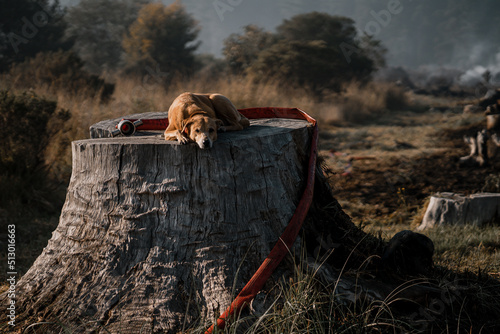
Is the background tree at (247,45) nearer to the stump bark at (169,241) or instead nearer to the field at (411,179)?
A: the field at (411,179)

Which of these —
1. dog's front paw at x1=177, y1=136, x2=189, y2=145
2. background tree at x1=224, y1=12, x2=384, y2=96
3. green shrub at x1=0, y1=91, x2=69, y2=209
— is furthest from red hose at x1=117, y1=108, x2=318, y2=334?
background tree at x1=224, y1=12, x2=384, y2=96

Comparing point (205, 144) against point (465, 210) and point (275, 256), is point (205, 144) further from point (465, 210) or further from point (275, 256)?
point (465, 210)

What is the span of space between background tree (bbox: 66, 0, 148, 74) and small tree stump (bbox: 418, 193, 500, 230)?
25033mm

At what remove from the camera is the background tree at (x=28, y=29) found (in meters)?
17.3

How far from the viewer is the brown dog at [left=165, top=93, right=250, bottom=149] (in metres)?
2.19

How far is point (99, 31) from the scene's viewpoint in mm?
27531

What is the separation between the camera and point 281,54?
62.1 feet

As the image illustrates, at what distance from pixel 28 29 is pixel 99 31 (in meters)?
8.60

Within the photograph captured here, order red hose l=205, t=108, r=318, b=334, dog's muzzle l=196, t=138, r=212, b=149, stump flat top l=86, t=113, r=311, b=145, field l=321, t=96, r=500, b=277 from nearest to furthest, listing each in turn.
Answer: red hose l=205, t=108, r=318, b=334 → dog's muzzle l=196, t=138, r=212, b=149 → stump flat top l=86, t=113, r=311, b=145 → field l=321, t=96, r=500, b=277

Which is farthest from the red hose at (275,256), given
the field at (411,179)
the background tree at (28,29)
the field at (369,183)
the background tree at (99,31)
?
the background tree at (99,31)

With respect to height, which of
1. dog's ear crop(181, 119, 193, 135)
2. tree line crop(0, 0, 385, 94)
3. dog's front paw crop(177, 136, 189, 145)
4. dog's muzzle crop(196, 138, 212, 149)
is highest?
tree line crop(0, 0, 385, 94)

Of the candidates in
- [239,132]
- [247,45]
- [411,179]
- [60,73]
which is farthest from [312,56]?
[239,132]

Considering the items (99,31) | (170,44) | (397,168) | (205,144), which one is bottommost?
(397,168)

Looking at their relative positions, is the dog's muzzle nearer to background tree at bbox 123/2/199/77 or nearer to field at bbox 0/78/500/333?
field at bbox 0/78/500/333
